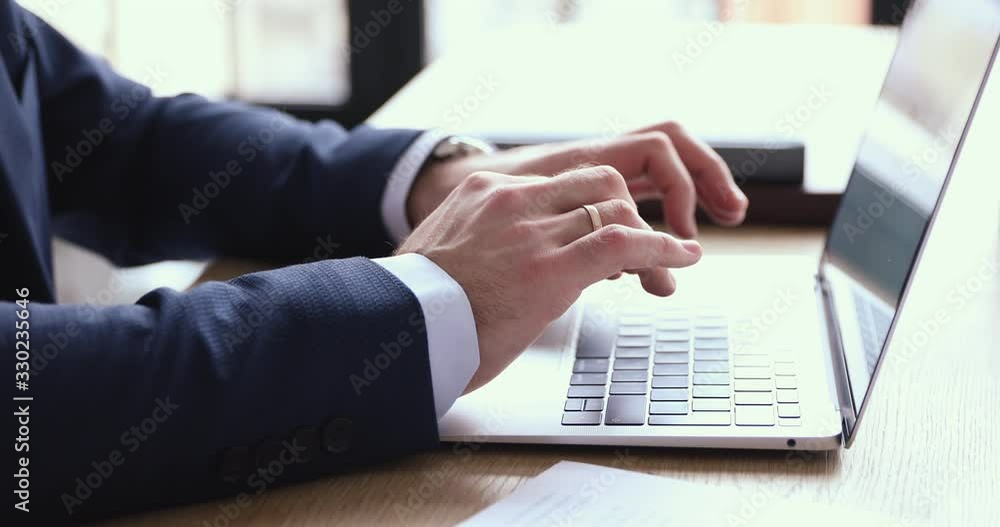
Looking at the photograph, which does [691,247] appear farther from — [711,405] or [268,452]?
[268,452]

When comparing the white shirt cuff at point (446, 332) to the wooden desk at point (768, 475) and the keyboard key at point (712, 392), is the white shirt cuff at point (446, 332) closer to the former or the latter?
the wooden desk at point (768, 475)

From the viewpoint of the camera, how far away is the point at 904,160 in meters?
0.85

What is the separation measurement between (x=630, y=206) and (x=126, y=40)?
255 centimetres

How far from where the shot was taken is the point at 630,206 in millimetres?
797

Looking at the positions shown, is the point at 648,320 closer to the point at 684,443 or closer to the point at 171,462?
the point at 684,443

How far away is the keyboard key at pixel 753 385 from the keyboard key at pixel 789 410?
0.08 feet

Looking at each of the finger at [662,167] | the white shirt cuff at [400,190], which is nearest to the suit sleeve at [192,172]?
the white shirt cuff at [400,190]

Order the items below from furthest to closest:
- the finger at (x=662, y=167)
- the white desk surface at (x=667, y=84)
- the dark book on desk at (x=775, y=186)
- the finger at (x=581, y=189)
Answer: the white desk surface at (x=667, y=84), the dark book on desk at (x=775, y=186), the finger at (x=662, y=167), the finger at (x=581, y=189)

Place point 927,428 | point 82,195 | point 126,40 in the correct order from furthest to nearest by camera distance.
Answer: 1. point 126,40
2. point 82,195
3. point 927,428

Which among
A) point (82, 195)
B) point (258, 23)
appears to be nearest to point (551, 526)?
point (82, 195)

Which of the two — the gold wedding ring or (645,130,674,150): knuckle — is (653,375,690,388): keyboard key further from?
(645,130,674,150): knuckle

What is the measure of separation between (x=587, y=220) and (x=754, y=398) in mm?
166

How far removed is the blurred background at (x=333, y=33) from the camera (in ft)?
10.4

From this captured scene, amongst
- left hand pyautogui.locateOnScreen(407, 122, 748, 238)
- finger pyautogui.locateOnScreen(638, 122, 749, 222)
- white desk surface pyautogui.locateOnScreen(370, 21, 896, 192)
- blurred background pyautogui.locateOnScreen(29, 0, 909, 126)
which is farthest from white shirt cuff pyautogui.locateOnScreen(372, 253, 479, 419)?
blurred background pyautogui.locateOnScreen(29, 0, 909, 126)
